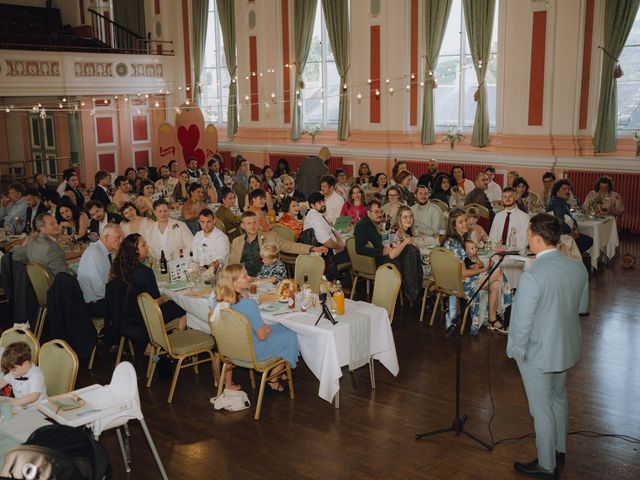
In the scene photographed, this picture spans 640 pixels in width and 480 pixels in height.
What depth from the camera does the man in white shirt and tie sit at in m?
8.30

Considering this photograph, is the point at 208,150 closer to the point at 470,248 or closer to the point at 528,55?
the point at 528,55

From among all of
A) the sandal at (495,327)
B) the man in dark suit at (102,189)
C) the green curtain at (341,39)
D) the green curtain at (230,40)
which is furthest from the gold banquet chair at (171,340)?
the green curtain at (230,40)

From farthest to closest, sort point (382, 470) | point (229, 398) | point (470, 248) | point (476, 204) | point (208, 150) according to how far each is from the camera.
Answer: point (208, 150) → point (476, 204) → point (470, 248) → point (229, 398) → point (382, 470)

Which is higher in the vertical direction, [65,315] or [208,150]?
[208,150]

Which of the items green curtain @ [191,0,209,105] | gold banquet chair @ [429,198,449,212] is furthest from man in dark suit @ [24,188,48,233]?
green curtain @ [191,0,209,105]

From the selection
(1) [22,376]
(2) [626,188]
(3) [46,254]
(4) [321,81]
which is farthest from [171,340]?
(4) [321,81]

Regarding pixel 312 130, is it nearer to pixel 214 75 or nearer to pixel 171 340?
pixel 214 75

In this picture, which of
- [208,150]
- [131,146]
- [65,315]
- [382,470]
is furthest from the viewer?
[131,146]

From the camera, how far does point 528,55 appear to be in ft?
40.7

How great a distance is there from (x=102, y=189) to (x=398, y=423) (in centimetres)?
711

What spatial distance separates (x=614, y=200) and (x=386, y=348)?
559 cm

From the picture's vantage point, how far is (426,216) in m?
9.08

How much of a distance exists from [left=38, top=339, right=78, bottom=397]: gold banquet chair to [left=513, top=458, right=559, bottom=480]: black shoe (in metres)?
2.97

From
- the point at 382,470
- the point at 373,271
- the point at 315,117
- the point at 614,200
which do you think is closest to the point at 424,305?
the point at 373,271
